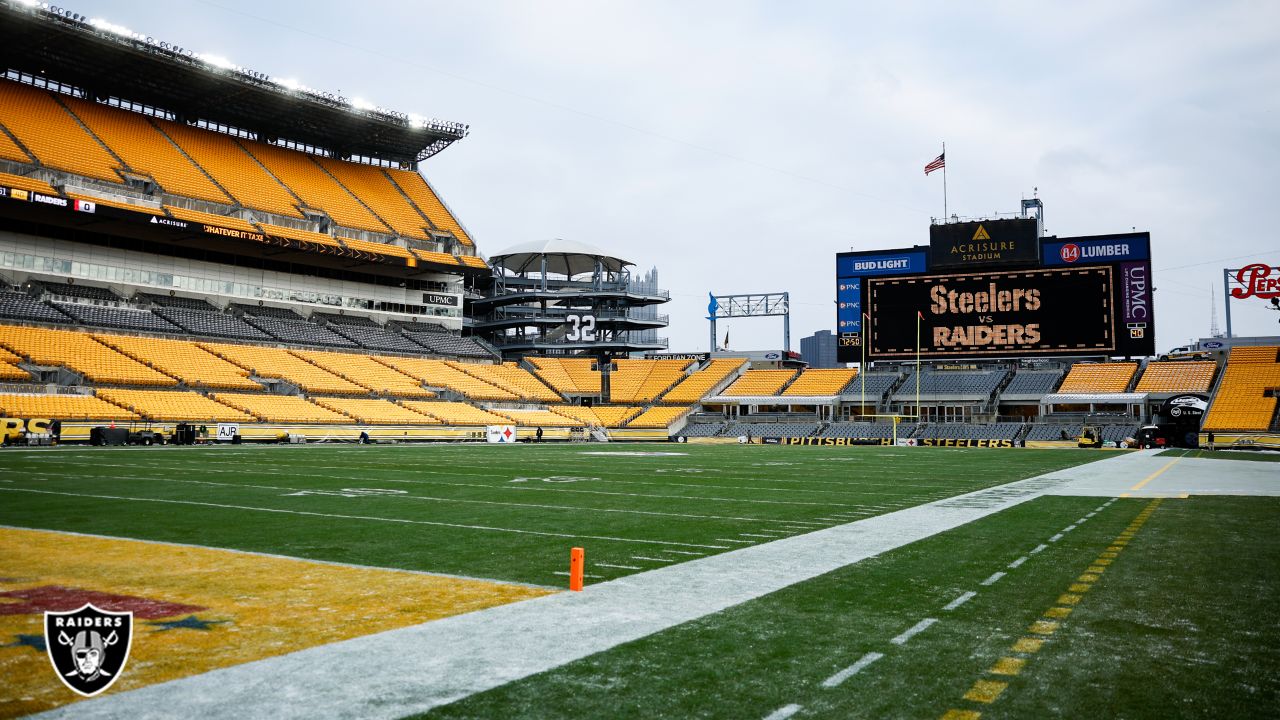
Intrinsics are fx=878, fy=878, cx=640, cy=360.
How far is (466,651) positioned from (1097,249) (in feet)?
188

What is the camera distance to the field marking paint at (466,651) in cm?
460

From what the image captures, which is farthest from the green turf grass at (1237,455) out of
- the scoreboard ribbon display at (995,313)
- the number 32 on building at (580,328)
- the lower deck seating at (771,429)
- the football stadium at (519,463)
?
the number 32 on building at (580,328)

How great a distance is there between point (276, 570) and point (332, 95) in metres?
59.9

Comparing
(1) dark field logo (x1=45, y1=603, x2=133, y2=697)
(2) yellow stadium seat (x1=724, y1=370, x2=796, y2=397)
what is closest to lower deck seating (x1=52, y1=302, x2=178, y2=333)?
(2) yellow stadium seat (x1=724, y1=370, x2=796, y2=397)

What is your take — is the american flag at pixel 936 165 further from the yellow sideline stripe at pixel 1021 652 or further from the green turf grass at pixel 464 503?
the yellow sideline stripe at pixel 1021 652

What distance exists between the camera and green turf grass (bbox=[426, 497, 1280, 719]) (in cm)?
471

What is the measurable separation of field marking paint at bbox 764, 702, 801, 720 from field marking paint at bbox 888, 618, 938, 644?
1.67 m

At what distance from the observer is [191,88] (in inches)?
2293

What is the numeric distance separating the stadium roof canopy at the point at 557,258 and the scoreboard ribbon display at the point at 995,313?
29.6 meters

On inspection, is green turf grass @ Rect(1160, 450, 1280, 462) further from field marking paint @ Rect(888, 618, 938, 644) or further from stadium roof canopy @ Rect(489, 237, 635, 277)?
stadium roof canopy @ Rect(489, 237, 635, 277)

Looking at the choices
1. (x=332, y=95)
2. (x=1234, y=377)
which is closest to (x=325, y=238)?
(x=332, y=95)

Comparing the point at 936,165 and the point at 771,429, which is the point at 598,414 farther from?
the point at 936,165

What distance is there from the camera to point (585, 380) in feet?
237

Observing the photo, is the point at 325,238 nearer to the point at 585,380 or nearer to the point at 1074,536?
the point at 585,380
